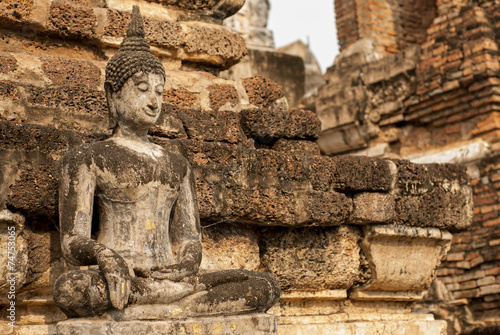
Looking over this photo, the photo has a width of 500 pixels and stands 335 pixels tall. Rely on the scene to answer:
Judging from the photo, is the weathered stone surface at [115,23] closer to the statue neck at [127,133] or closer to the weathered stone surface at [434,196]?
the statue neck at [127,133]

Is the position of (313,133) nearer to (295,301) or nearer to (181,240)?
(295,301)

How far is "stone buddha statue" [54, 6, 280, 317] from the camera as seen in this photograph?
3.40 metres

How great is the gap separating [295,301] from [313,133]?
1100mm

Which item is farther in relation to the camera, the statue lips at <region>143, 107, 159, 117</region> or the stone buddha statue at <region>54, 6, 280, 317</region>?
the statue lips at <region>143, 107, 159, 117</region>

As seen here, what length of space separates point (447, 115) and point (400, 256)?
179 inches

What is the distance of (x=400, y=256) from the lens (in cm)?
502

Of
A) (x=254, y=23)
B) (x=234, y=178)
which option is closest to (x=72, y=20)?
(x=234, y=178)

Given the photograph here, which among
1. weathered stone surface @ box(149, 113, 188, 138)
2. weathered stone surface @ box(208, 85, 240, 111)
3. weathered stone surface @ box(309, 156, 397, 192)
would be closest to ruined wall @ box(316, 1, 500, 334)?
weathered stone surface @ box(309, 156, 397, 192)

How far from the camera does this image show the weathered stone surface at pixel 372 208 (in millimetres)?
4766

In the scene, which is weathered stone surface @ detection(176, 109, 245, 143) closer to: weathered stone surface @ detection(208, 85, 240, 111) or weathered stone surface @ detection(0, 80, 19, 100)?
weathered stone surface @ detection(208, 85, 240, 111)

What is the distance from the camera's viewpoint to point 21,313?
3.83 meters

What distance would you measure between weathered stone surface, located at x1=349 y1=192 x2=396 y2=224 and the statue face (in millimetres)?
1608

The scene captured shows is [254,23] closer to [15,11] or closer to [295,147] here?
[295,147]

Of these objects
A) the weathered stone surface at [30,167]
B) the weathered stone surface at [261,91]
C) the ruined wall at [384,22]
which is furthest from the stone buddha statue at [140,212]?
the ruined wall at [384,22]
